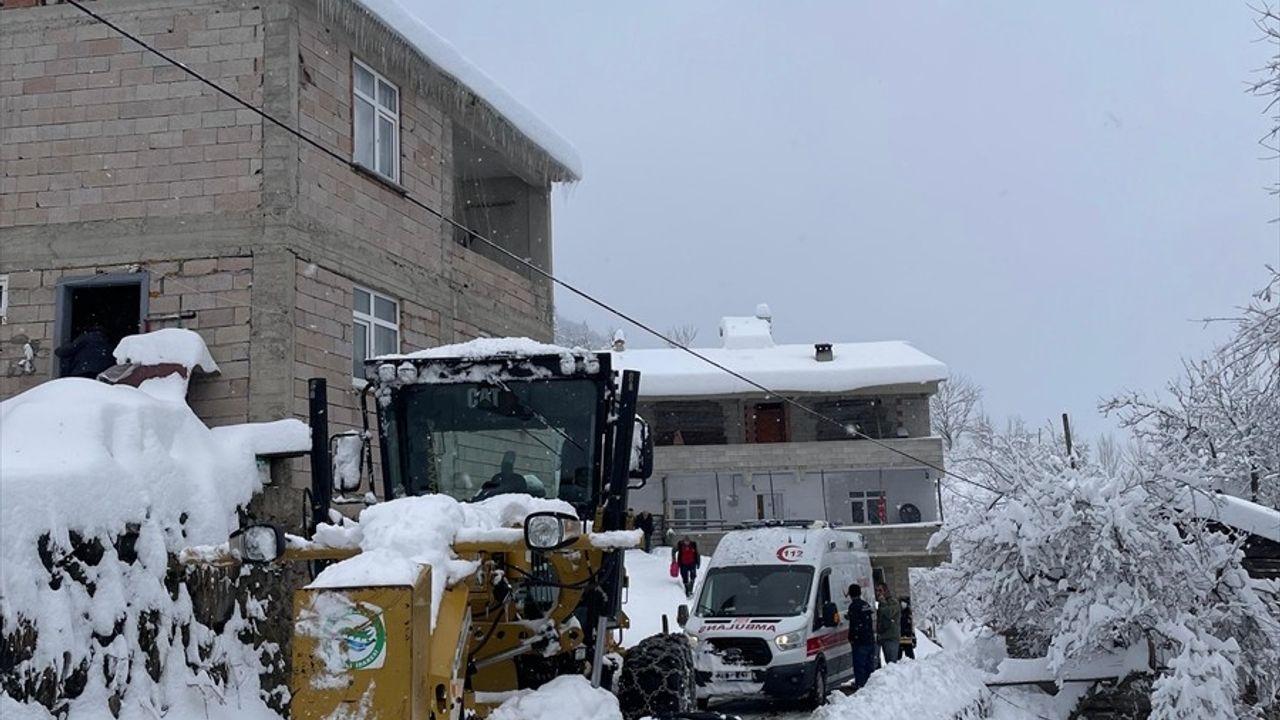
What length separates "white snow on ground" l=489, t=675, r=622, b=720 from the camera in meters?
5.38

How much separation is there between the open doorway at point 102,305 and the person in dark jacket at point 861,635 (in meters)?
10.6

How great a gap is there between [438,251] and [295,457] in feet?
16.1

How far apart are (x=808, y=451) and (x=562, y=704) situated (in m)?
36.1

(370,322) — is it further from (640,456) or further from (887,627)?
(887,627)

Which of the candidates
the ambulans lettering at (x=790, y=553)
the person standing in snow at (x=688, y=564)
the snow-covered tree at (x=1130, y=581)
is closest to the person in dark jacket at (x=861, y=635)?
the ambulans lettering at (x=790, y=553)

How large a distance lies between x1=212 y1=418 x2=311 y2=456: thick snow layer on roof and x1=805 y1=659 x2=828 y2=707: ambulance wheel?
26.6 feet

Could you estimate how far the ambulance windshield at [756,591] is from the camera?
1688cm

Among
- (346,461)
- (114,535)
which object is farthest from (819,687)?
(346,461)

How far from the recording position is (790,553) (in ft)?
58.3

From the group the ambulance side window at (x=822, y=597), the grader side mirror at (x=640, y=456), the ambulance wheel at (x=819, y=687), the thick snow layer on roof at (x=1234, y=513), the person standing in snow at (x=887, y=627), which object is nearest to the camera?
the grader side mirror at (x=640, y=456)

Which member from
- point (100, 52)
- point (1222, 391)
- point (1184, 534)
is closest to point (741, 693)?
point (1184, 534)

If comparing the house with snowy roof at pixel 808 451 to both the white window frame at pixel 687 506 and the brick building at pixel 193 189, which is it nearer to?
the white window frame at pixel 687 506

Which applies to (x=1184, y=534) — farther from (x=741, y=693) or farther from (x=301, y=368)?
(x=301, y=368)

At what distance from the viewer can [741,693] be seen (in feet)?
50.8
